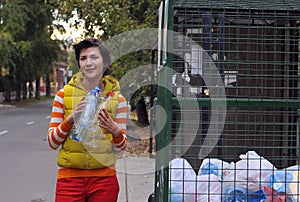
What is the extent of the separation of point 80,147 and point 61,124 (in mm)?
179

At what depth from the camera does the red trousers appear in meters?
2.92

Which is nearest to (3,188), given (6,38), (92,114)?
(92,114)

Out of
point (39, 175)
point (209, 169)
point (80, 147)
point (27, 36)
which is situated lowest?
point (39, 175)

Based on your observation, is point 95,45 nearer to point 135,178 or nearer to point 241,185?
point 241,185

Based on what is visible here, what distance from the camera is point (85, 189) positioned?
2.95 m

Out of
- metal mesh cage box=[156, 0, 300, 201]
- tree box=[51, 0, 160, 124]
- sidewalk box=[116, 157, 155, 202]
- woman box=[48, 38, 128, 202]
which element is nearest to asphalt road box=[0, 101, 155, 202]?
sidewalk box=[116, 157, 155, 202]

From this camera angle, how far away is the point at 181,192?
3006 mm

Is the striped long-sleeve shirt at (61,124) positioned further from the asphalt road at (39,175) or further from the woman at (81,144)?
the asphalt road at (39,175)

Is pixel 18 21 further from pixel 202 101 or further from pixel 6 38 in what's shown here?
pixel 202 101

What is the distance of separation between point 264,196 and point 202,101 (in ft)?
2.64

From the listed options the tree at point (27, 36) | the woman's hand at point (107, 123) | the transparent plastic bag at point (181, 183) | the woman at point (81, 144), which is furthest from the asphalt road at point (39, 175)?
the tree at point (27, 36)

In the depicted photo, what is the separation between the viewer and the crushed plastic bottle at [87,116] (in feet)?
8.96

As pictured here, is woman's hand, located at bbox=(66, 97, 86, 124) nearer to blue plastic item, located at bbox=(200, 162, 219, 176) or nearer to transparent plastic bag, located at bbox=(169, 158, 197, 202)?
transparent plastic bag, located at bbox=(169, 158, 197, 202)

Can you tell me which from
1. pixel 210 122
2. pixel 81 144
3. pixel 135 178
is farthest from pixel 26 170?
pixel 81 144
